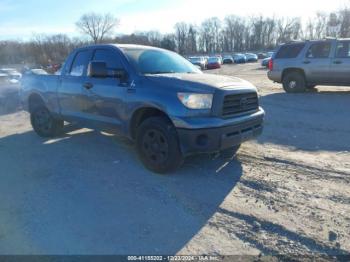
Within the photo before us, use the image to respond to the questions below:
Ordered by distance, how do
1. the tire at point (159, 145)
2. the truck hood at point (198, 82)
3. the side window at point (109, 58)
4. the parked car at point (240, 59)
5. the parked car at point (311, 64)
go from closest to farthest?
1. the truck hood at point (198, 82)
2. the tire at point (159, 145)
3. the side window at point (109, 58)
4. the parked car at point (311, 64)
5. the parked car at point (240, 59)

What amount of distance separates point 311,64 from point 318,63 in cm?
24

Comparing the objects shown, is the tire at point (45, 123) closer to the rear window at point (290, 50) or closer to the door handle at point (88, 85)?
the door handle at point (88, 85)

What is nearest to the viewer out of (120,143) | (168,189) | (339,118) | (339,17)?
(168,189)

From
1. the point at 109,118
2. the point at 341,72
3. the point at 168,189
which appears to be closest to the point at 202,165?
the point at 168,189

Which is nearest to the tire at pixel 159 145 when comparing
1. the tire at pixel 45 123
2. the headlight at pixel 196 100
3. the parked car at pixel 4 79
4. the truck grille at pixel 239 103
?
the headlight at pixel 196 100

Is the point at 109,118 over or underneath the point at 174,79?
underneath

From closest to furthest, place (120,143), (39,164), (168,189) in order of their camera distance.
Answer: (168,189), (39,164), (120,143)

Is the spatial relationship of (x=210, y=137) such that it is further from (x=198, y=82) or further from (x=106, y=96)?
(x=106, y=96)

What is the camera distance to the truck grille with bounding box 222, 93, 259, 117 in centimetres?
441

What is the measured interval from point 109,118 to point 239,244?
3124mm

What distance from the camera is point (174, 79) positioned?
14.8 feet

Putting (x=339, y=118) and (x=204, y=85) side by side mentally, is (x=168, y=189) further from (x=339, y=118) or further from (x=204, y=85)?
(x=339, y=118)

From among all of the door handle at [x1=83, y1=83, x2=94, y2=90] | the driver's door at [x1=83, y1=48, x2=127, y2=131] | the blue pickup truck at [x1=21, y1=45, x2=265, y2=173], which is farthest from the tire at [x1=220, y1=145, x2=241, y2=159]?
the door handle at [x1=83, y1=83, x2=94, y2=90]

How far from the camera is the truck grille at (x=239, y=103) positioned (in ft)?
14.5
